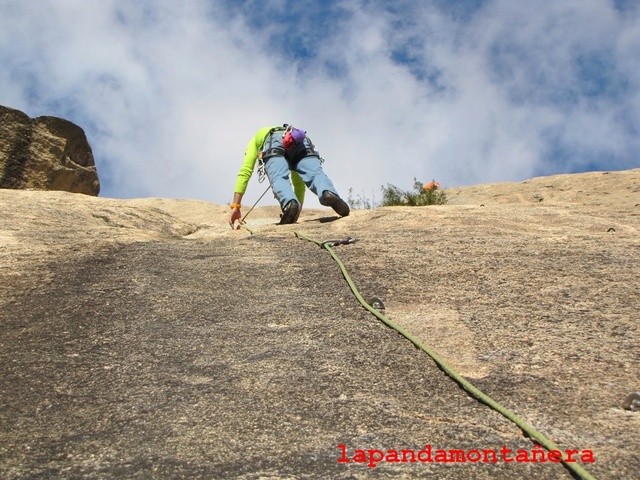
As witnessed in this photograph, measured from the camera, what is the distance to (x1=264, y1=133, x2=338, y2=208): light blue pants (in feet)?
21.6

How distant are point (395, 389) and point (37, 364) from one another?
1430 millimetres

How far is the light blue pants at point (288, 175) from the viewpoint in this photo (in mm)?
6574

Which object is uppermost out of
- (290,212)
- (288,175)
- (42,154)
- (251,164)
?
(42,154)

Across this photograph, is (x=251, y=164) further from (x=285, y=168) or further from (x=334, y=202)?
(x=334, y=202)

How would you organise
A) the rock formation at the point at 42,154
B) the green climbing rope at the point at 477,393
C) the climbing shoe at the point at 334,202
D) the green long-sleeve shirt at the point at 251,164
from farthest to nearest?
the rock formation at the point at 42,154 → the green long-sleeve shirt at the point at 251,164 → the climbing shoe at the point at 334,202 → the green climbing rope at the point at 477,393

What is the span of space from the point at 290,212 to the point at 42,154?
13.3ft

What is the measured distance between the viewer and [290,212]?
6.39m

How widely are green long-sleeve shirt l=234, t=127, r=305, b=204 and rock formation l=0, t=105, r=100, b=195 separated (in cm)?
311

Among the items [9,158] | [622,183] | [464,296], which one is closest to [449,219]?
[464,296]
